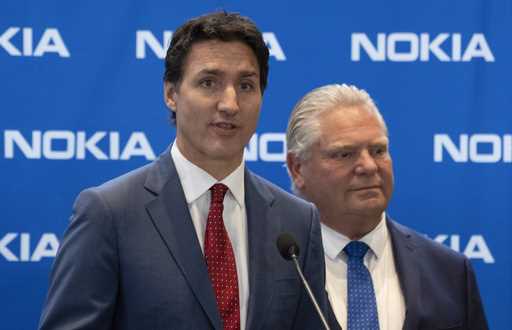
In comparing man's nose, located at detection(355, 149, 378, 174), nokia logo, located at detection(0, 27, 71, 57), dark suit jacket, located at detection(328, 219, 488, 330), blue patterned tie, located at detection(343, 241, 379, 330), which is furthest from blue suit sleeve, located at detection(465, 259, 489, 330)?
nokia logo, located at detection(0, 27, 71, 57)

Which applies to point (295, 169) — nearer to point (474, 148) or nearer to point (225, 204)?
point (474, 148)

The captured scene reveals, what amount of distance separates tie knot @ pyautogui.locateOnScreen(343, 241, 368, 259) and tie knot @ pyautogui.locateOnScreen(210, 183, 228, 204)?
2.64ft

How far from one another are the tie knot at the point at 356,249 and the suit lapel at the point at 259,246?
2.18 feet

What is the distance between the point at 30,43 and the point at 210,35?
4.62ft

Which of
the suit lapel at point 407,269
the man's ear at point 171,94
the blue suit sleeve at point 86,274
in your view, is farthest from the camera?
the suit lapel at point 407,269

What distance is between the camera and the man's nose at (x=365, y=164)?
286 cm

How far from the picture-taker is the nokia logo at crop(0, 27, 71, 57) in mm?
3383

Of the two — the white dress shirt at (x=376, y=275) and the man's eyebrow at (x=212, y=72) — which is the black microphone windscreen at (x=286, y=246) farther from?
the white dress shirt at (x=376, y=275)

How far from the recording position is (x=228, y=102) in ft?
6.89

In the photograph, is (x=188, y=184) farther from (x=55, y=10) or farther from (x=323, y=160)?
(x=55, y=10)

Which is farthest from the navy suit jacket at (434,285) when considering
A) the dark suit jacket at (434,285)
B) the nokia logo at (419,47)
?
the nokia logo at (419,47)

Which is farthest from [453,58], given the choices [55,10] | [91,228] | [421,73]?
[91,228]

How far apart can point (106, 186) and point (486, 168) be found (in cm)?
183

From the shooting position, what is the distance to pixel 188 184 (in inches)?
84.0
